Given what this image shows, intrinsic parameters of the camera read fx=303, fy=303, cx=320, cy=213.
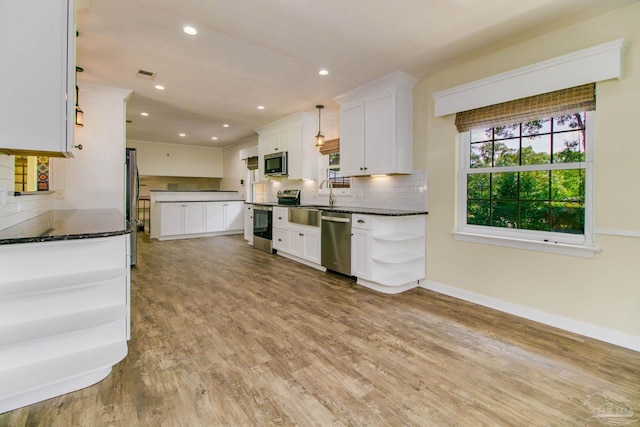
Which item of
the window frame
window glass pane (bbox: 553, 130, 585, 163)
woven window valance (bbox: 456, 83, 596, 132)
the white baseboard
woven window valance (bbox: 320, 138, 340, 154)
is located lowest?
the white baseboard

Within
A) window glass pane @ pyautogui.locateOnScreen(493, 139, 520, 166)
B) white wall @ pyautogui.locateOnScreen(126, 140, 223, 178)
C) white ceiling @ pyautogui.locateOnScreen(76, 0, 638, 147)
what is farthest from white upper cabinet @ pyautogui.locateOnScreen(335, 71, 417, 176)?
white wall @ pyautogui.locateOnScreen(126, 140, 223, 178)

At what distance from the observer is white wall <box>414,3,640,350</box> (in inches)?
88.0

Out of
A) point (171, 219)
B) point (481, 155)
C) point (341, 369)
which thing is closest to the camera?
point (341, 369)

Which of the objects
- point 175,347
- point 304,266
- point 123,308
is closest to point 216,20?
point 123,308

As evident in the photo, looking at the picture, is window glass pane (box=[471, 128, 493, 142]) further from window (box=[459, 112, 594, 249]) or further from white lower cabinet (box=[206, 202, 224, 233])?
white lower cabinet (box=[206, 202, 224, 233])

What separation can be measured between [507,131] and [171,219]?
6.46 meters

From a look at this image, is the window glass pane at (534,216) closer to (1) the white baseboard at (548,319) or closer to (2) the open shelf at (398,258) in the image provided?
(1) the white baseboard at (548,319)

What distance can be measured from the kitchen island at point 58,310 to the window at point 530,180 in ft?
10.5

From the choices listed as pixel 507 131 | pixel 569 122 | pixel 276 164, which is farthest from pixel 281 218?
pixel 569 122

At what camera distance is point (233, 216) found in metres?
7.71

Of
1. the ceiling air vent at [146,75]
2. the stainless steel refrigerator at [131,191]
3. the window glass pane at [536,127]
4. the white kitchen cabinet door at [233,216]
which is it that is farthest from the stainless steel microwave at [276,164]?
the window glass pane at [536,127]

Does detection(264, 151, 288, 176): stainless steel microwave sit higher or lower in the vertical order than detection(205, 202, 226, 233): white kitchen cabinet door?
higher

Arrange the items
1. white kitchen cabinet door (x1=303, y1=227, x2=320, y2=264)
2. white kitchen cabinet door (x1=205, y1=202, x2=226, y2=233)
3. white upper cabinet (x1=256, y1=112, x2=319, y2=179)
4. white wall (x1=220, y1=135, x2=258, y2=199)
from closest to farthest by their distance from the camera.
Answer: white kitchen cabinet door (x1=303, y1=227, x2=320, y2=264) → white upper cabinet (x1=256, y1=112, x2=319, y2=179) → white kitchen cabinet door (x1=205, y1=202, x2=226, y2=233) → white wall (x1=220, y1=135, x2=258, y2=199)

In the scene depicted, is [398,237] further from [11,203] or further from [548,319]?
[11,203]
